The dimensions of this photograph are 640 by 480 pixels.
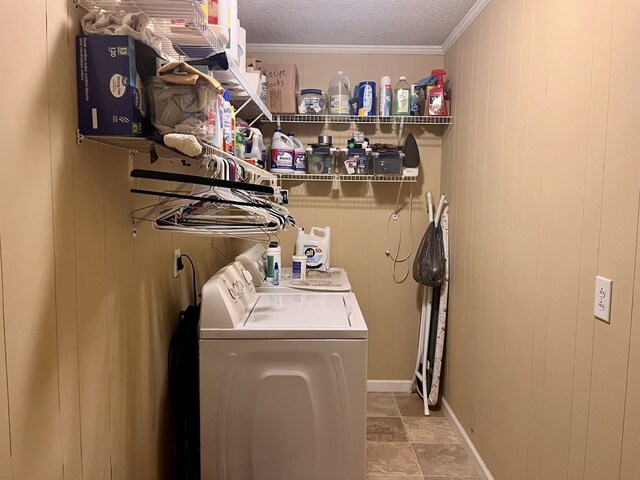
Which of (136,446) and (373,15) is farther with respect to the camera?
(373,15)

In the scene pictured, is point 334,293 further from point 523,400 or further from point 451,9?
point 451,9

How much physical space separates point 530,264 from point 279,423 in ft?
3.70

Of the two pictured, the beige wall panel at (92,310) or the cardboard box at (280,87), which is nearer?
the beige wall panel at (92,310)

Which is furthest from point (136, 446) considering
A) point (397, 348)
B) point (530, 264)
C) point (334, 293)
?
→ point (397, 348)

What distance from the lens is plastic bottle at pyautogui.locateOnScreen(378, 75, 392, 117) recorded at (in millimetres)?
3012

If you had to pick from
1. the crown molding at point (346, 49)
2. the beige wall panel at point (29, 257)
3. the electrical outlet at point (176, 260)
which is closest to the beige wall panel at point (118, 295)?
the beige wall panel at point (29, 257)

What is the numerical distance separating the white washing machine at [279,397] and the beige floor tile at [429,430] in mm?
1195

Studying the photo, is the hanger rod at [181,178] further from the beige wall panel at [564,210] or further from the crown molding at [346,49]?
the crown molding at [346,49]

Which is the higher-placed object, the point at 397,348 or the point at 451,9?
the point at 451,9

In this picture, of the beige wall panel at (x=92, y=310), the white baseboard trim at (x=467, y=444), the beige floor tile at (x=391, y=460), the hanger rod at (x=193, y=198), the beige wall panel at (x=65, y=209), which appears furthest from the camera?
the beige floor tile at (x=391, y=460)

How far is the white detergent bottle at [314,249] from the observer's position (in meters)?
2.98

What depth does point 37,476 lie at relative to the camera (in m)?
0.92

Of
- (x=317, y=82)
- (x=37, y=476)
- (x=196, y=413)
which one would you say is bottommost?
(x=196, y=413)

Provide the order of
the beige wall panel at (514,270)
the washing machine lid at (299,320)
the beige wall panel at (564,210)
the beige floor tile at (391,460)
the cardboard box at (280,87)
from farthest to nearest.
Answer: the cardboard box at (280,87) → the beige floor tile at (391,460) → the beige wall panel at (514,270) → the washing machine lid at (299,320) → the beige wall panel at (564,210)
